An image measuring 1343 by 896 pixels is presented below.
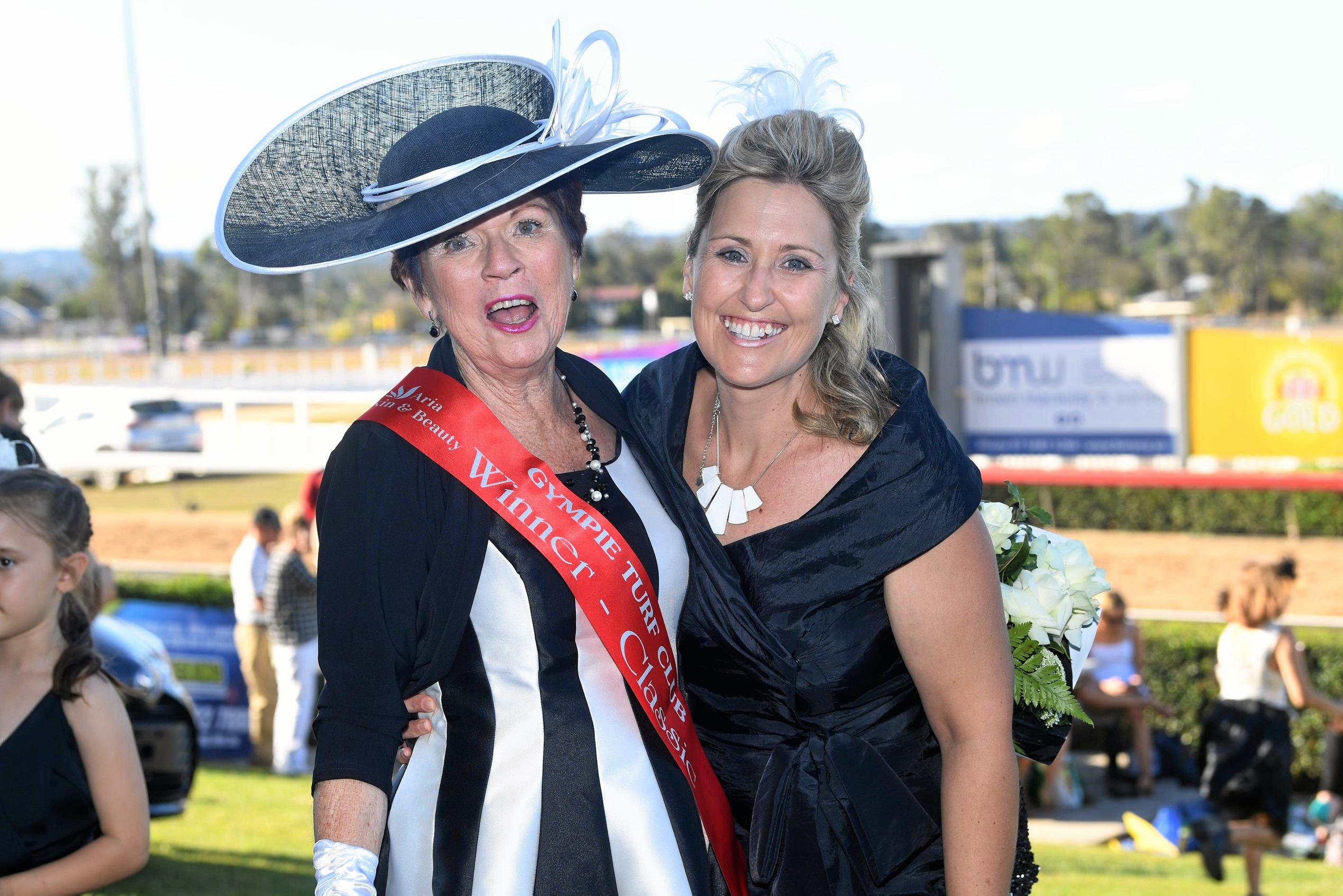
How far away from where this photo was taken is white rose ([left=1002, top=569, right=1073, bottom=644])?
210cm

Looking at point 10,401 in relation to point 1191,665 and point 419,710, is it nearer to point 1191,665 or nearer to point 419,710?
point 419,710

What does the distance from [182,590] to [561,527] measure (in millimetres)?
8638

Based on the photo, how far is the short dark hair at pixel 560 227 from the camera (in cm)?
186

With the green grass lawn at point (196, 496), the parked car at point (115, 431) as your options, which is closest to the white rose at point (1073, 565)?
the parked car at point (115, 431)

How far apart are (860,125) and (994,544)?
763 millimetres

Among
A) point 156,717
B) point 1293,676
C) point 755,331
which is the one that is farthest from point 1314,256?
point 755,331

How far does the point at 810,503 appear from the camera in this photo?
77.7 inches

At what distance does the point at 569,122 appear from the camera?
1.84 metres

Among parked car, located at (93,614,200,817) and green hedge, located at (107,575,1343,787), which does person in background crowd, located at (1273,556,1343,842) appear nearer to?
green hedge, located at (107,575,1343,787)

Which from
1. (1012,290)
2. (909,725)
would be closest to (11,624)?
(909,725)

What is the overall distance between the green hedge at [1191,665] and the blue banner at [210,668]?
20.2ft

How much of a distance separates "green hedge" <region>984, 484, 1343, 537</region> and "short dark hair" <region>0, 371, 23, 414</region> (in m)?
13.9

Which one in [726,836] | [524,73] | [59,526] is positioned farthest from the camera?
[59,526]

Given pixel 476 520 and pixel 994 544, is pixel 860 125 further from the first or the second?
pixel 476 520
